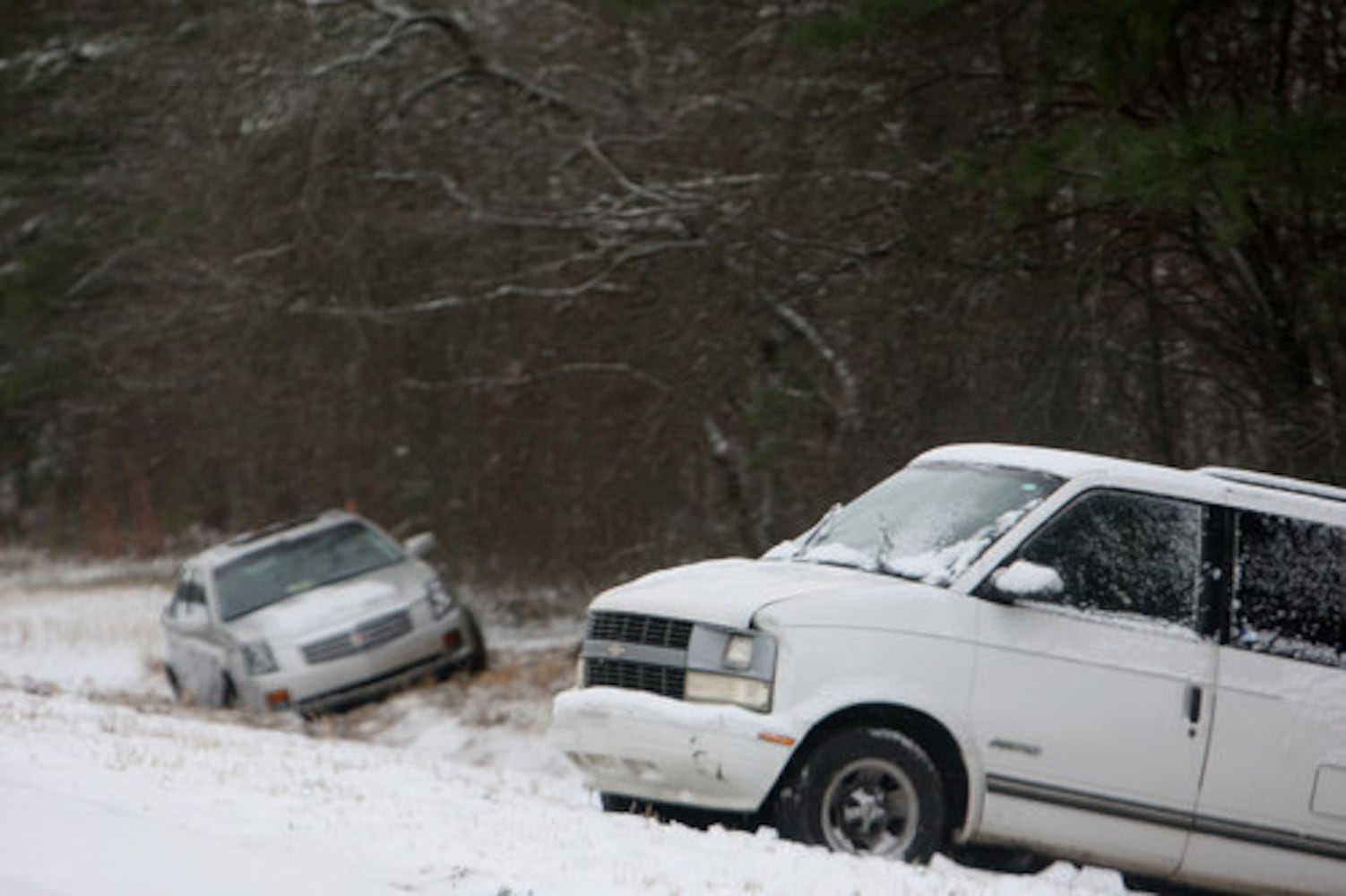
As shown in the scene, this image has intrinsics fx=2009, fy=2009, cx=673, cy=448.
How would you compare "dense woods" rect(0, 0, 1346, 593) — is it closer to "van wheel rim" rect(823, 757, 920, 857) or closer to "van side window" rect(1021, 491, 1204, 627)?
"van side window" rect(1021, 491, 1204, 627)

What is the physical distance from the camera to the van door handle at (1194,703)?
8227mm

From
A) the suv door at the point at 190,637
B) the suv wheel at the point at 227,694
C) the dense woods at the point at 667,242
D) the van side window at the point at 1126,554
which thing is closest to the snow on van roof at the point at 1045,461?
the van side window at the point at 1126,554

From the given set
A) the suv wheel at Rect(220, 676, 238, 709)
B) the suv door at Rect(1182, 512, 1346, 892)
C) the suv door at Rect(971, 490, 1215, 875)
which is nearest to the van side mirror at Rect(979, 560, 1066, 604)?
the suv door at Rect(971, 490, 1215, 875)

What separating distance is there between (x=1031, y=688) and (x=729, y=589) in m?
1.30

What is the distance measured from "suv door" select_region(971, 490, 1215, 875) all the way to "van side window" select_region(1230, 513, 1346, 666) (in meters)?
0.26

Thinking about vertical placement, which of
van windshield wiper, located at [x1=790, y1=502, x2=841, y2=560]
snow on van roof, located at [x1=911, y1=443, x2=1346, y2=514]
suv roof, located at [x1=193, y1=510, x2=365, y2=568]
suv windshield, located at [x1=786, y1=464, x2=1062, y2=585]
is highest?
snow on van roof, located at [x1=911, y1=443, x2=1346, y2=514]

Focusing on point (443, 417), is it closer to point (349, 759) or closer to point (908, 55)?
point (908, 55)

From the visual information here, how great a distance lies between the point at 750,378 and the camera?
1728 centimetres

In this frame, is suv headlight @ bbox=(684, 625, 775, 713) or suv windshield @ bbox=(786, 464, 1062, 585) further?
suv windshield @ bbox=(786, 464, 1062, 585)

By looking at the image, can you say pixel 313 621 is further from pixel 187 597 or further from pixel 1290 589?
pixel 1290 589

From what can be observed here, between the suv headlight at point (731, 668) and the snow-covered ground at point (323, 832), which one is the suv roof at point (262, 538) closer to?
the snow-covered ground at point (323, 832)

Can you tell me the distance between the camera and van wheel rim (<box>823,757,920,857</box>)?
7949 mm

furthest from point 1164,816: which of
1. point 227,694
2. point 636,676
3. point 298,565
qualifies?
point 298,565

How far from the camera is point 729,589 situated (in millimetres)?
8391
